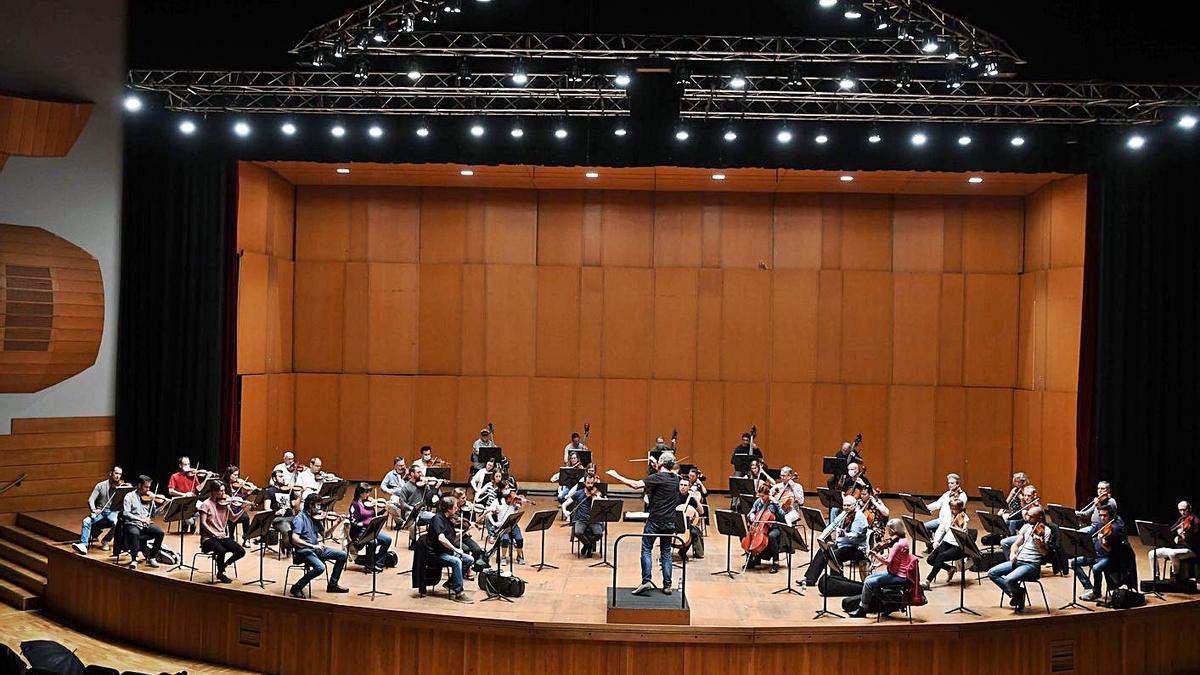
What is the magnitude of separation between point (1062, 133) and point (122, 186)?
593 inches

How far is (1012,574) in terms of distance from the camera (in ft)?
34.9

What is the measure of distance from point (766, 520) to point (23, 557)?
32.8 feet

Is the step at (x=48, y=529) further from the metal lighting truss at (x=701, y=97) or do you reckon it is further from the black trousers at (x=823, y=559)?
the black trousers at (x=823, y=559)

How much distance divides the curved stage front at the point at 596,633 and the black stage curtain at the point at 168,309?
4.74 m

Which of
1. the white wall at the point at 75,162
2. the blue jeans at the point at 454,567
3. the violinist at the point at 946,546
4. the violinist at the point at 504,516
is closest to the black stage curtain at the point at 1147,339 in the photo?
the violinist at the point at 946,546

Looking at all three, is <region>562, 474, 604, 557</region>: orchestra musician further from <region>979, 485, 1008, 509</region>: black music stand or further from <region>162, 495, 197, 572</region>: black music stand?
<region>979, 485, 1008, 509</region>: black music stand

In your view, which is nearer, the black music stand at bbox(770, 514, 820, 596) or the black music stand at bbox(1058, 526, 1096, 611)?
the black music stand at bbox(1058, 526, 1096, 611)

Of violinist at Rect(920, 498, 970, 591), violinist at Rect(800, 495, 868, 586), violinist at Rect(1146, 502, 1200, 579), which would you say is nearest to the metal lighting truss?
violinist at Rect(1146, 502, 1200, 579)

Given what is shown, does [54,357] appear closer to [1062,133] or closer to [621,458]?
[621,458]

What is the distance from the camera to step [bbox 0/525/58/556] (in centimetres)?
1361

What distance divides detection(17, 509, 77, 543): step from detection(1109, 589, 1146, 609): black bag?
41.8ft

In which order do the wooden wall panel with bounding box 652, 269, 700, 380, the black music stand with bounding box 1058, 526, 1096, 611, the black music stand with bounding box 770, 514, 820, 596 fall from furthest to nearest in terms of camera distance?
the wooden wall panel with bounding box 652, 269, 700, 380, the black music stand with bounding box 770, 514, 820, 596, the black music stand with bounding box 1058, 526, 1096, 611

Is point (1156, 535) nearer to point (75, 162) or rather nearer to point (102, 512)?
point (102, 512)

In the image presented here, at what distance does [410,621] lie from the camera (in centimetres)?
1027
